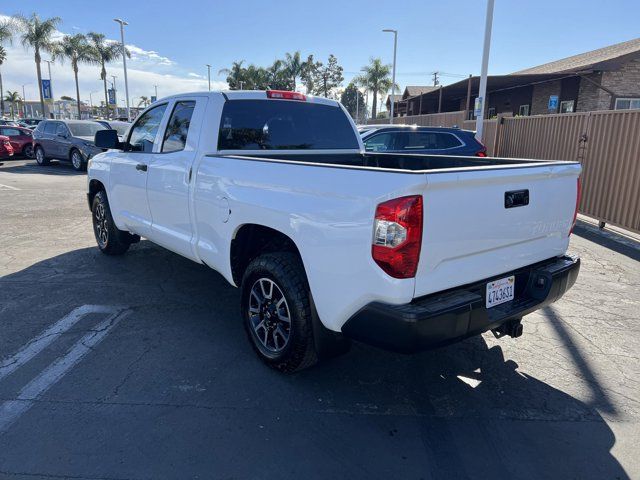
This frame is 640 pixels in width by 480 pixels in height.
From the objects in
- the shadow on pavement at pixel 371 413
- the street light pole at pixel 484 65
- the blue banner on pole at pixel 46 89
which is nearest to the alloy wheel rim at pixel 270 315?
the shadow on pavement at pixel 371 413

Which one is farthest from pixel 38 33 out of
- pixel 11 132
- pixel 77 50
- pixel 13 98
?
pixel 13 98

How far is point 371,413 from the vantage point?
3.01 metres

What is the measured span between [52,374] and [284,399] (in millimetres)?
1676

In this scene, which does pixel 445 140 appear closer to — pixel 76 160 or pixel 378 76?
pixel 76 160

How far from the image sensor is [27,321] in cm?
425

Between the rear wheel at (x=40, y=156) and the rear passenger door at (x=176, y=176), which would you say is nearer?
the rear passenger door at (x=176, y=176)

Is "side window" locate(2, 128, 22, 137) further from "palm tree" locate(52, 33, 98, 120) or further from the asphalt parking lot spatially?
"palm tree" locate(52, 33, 98, 120)

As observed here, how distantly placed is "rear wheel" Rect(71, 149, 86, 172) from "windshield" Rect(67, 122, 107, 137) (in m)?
0.61

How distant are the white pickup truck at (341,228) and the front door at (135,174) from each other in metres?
0.17

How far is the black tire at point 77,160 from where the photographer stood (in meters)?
16.1

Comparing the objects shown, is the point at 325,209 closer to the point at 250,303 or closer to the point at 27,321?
the point at 250,303

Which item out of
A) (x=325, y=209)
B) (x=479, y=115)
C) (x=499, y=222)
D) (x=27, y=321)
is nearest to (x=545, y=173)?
(x=499, y=222)

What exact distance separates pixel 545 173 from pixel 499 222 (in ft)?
1.82

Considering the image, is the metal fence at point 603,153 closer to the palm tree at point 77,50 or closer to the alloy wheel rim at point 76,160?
the alloy wheel rim at point 76,160
